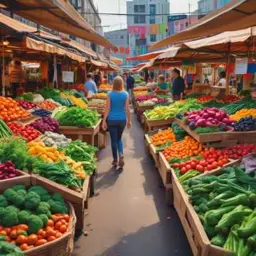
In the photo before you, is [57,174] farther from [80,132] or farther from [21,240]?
[80,132]

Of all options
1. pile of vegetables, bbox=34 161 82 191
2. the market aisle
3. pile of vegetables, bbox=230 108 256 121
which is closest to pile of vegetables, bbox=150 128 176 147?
the market aisle

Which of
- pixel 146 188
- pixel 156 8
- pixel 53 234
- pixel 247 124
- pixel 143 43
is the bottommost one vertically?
pixel 146 188

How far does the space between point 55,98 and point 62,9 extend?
5746 millimetres

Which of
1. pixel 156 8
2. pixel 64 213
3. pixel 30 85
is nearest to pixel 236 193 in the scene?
pixel 64 213

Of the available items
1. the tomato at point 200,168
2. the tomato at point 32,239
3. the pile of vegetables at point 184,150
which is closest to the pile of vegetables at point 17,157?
the tomato at point 32,239

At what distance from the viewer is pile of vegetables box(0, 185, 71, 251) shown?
10.7 ft

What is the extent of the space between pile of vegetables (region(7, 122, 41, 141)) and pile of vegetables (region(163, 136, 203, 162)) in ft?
7.61

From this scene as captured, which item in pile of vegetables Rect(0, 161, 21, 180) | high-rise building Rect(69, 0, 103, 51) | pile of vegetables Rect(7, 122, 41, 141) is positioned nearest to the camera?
pile of vegetables Rect(0, 161, 21, 180)

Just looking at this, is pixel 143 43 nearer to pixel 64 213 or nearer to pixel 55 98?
pixel 55 98

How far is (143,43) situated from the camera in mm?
75000

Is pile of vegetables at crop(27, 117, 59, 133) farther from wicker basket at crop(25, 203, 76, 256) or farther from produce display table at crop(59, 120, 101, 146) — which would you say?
wicker basket at crop(25, 203, 76, 256)

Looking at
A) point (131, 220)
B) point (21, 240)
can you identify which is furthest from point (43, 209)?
point (131, 220)

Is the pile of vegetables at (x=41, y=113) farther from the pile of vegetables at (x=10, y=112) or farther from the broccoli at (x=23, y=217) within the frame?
the broccoli at (x=23, y=217)

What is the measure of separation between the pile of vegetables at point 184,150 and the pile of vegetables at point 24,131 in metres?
2.32
